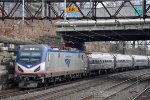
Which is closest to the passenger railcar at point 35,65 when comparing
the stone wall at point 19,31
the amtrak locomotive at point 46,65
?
the amtrak locomotive at point 46,65

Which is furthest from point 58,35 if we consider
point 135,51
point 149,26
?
point 135,51

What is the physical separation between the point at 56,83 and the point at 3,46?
6056mm

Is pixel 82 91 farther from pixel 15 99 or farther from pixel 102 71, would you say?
pixel 102 71

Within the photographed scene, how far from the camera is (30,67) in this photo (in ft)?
83.6

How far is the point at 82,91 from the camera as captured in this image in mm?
24750

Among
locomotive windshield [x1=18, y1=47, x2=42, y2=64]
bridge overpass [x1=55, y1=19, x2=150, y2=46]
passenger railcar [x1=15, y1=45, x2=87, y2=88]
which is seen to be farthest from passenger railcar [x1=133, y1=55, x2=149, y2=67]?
locomotive windshield [x1=18, y1=47, x2=42, y2=64]

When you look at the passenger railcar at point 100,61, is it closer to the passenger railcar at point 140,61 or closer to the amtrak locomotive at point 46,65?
the amtrak locomotive at point 46,65

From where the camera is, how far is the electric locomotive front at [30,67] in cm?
2531

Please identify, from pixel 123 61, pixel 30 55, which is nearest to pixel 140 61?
pixel 123 61

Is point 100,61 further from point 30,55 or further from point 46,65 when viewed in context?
point 30,55

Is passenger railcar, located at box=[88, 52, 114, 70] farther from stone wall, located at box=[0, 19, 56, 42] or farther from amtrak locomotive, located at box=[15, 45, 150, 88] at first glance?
stone wall, located at box=[0, 19, 56, 42]

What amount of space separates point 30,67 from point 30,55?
90cm

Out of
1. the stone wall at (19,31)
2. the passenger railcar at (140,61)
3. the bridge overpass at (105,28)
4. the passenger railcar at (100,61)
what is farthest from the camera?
the passenger railcar at (140,61)

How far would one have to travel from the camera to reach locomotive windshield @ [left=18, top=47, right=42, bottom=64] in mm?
25650
